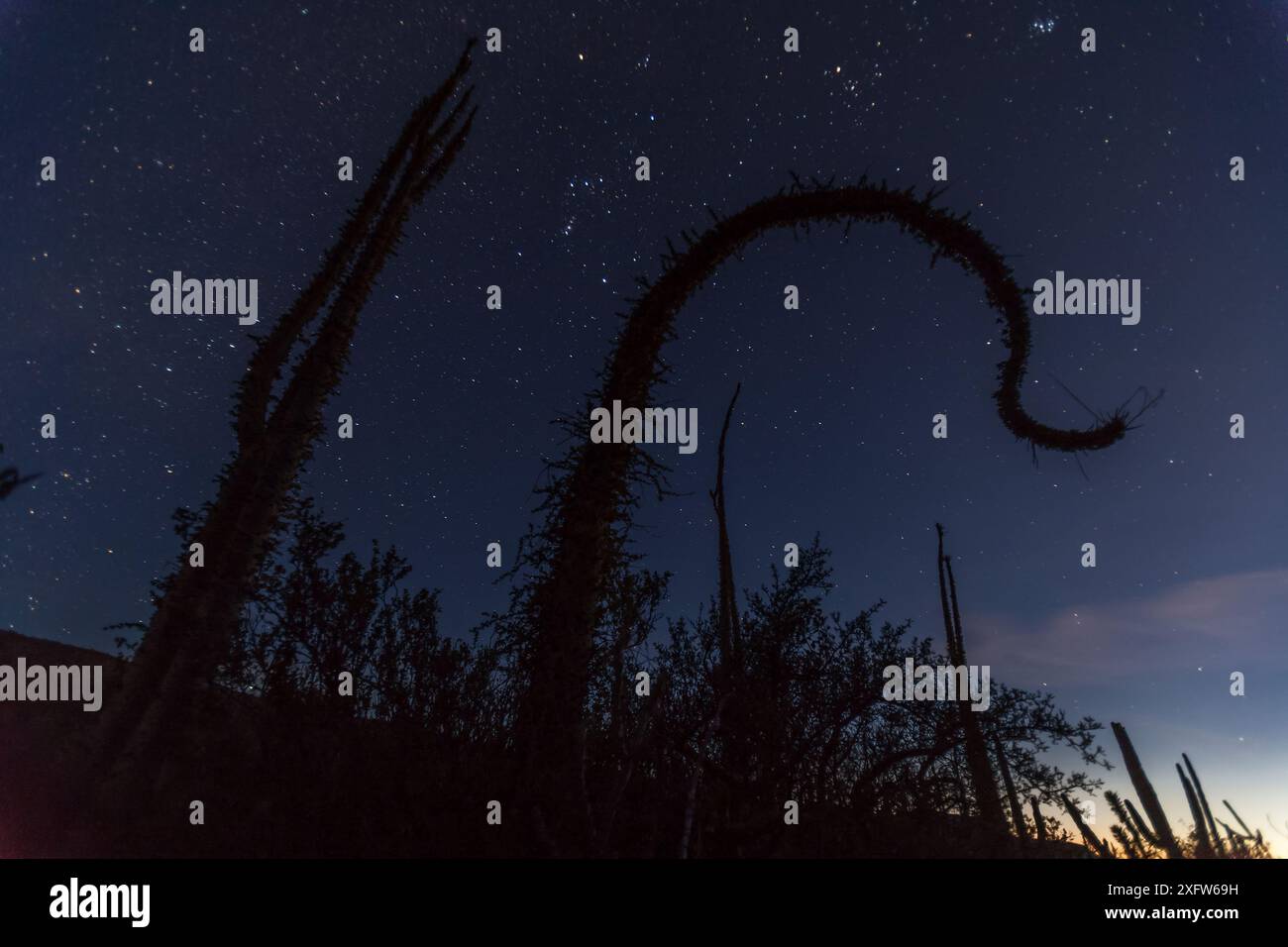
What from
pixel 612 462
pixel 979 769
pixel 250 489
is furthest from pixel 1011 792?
pixel 250 489

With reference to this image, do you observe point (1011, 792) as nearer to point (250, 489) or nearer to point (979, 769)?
point (979, 769)

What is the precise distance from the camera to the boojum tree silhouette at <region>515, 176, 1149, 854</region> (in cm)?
370

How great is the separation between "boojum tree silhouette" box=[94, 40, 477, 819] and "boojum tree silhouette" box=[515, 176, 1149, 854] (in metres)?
3.36

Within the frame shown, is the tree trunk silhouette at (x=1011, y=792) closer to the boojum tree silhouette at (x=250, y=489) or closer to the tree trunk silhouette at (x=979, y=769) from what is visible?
the tree trunk silhouette at (x=979, y=769)

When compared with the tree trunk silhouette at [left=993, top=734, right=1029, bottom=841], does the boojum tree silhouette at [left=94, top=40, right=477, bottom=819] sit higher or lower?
higher

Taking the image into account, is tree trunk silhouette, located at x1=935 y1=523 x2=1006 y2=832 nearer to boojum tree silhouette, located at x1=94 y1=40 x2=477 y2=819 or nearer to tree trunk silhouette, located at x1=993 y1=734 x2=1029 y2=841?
tree trunk silhouette, located at x1=993 y1=734 x2=1029 y2=841

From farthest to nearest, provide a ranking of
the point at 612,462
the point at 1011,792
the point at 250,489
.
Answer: the point at 1011,792
the point at 250,489
the point at 612,462

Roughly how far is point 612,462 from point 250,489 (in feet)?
13.8

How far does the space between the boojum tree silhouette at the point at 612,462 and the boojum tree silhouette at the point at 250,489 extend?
3362 mm

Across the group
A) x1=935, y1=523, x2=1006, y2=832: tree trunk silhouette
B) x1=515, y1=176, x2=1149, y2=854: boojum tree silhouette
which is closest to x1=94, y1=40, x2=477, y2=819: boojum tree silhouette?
x1=515, y1=176, x2=1149, y2=854: boojum tree silhouette

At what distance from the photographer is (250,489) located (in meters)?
6.17
